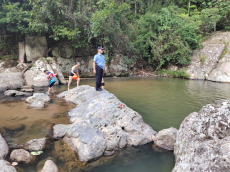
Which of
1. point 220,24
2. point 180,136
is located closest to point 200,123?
point 180,136

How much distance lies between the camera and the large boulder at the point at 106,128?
12.1ft

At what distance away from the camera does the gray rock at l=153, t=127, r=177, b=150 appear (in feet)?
12.7

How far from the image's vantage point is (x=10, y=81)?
32.9 feet

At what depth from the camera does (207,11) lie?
1917cm

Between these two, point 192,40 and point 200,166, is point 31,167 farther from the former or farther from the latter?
point 192,40

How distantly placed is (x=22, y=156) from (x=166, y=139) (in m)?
3.17

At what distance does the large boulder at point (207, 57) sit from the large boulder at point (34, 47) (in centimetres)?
1475

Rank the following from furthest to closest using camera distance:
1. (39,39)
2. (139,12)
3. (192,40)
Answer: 1. (139,12)
2. (192,40)
3. (39,39)

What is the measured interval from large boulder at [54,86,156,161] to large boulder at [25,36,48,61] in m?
11.4

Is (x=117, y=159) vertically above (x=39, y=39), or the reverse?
(x=39, y=39)

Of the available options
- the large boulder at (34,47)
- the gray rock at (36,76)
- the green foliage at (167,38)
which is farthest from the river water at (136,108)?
the green foliage at (167,38)

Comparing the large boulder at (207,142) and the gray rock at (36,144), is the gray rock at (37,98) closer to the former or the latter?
the gray rock at (36,144)

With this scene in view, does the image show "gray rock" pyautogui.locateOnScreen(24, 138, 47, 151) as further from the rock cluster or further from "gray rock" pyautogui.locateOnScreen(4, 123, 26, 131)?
the rock cluster

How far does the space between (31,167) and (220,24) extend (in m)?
24.4
